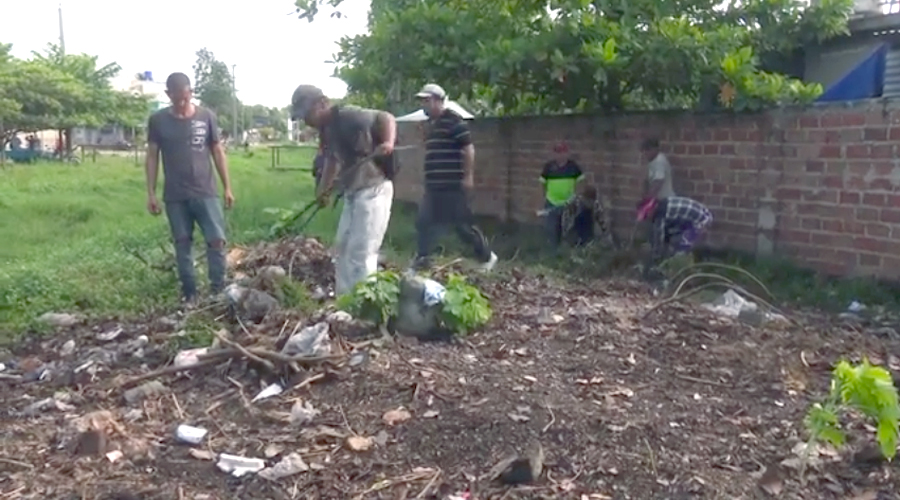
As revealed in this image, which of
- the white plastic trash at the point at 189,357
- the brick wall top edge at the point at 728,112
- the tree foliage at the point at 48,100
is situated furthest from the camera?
the tree foliage at the point at 48,100

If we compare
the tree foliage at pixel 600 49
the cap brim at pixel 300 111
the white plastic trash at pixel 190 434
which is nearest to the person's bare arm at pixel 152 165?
the cap brim at pixel 300 111

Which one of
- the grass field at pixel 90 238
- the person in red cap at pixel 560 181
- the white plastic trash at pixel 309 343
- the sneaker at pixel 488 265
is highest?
the person in red cap at pixel 560 181

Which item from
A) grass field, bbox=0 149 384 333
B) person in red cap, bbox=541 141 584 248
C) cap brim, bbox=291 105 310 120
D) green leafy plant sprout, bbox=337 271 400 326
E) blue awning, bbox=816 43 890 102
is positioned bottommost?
grass field, bbox=0 149 384 333

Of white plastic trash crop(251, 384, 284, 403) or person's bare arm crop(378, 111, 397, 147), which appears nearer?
white plastic trash crop(251, 384, 284, 403)

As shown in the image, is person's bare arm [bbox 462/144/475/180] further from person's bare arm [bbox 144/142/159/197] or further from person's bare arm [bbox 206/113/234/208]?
person's bare arm [bbox 144/142/159/197]

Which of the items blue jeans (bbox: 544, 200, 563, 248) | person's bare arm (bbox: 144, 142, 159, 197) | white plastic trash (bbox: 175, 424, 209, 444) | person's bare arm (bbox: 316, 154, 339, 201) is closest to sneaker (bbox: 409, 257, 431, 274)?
person's bare arm (bbox: 316, 154, 339, 201)

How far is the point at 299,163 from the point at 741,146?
29.7 metres

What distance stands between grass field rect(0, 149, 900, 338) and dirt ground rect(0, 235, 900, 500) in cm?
142

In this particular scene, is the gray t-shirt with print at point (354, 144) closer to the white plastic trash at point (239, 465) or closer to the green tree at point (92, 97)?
the white plastic trash at point (239, 465)

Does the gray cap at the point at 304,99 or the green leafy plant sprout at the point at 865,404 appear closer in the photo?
the green leafy plant sprout at the point at 865,404

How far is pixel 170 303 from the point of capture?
25.1 ft

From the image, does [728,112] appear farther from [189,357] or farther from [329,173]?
[189,357]

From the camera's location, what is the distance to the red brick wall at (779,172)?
26.5 ft

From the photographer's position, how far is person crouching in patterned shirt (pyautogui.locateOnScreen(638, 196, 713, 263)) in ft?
30.6
